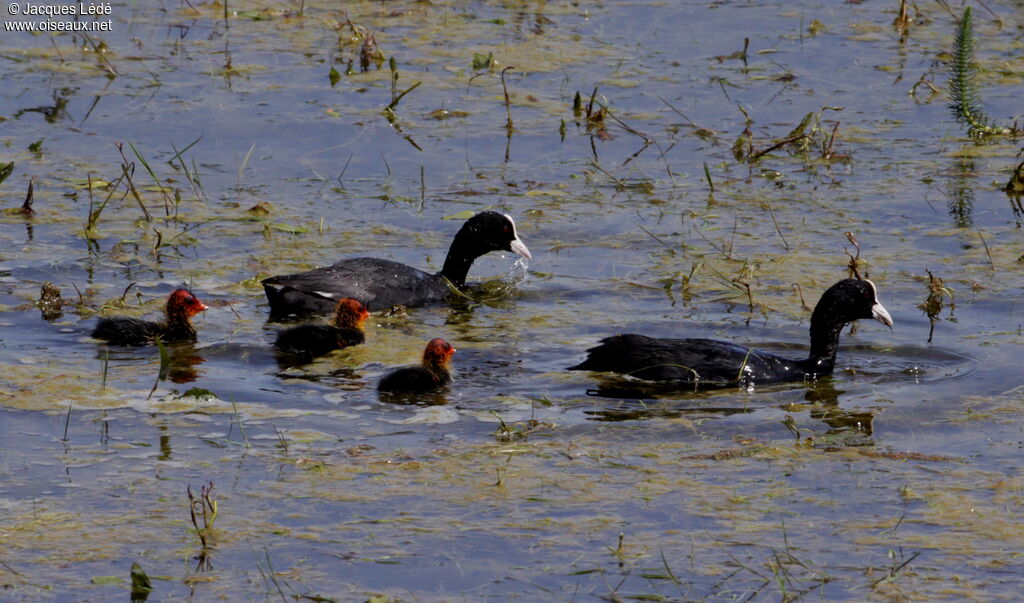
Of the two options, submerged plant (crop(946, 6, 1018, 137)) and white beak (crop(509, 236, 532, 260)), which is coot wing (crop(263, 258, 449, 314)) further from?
submerged plant (crop(946, 6, 1018, 137))

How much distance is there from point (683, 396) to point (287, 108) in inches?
222

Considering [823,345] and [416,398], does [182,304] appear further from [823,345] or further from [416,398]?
[823,345]

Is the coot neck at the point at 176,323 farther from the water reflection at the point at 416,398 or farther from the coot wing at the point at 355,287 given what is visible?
the water reflection at the point at 416,398

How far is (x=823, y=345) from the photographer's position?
311 inches

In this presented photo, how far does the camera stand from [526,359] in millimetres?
7992

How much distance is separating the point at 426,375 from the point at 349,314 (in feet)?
3.24

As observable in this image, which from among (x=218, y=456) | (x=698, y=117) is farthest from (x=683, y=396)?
(x=698, y=117)

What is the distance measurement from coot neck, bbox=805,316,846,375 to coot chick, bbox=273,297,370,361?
7.29 ft

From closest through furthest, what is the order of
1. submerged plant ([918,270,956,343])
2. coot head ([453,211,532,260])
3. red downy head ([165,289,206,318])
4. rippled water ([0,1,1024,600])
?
1. rippled water ([0,1,1024,600])
2. red downy head ([165,289,206,318])
3. submerged plant ([918,270,956,343])
4. coot head ([453,211,532,260])

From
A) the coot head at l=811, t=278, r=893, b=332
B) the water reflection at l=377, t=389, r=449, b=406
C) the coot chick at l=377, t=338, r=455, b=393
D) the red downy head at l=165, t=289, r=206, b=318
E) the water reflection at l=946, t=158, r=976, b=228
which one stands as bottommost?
the water reflection at l=377, t=389, r=449, b=406

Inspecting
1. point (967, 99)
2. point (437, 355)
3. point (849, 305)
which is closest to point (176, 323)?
point (437, 355)

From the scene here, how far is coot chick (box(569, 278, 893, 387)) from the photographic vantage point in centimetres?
754

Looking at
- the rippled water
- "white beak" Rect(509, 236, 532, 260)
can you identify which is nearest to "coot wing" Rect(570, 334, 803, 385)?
the rippled water

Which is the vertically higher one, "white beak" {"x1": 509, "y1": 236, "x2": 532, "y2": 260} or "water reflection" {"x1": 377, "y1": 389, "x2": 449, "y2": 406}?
"white beak" {"x1": 509, "y1": 236, "x2": 532, "y2": 260}
